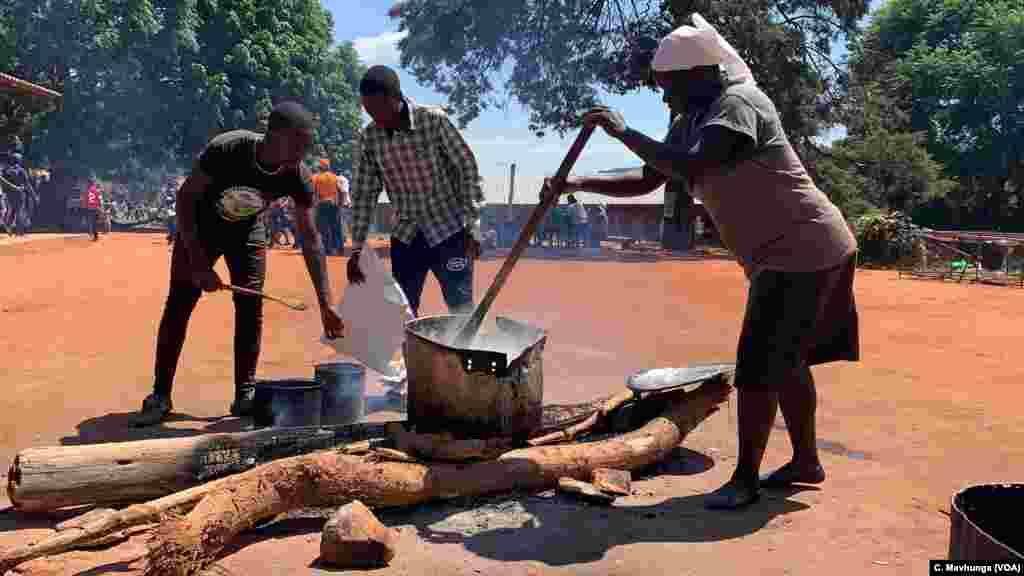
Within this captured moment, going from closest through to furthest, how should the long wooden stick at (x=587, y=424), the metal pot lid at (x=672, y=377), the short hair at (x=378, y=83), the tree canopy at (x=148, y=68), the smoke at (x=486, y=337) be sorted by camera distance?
1. the long wooden stick at (x=587, y=424)
2. the smoke at (x=486, y=337)
3. the metal pot lid at (x=672, y=377)
4. the short hair at (x=378, y=83)
5. the tree canopy at (x=148, y=68)

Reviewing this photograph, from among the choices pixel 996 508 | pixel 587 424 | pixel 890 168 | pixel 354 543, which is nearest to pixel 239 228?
pixel 587 424

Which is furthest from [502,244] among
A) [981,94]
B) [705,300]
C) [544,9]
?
[981,94]

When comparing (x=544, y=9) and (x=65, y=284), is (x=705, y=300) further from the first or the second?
(x=544, y=9)

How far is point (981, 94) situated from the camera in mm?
32250

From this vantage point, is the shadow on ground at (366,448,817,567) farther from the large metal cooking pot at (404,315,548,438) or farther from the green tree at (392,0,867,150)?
the green tree at (392,0,867,150)

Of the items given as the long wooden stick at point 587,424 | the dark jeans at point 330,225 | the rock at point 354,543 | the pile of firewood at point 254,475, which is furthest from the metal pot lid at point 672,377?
the dark jeans at point 330,225

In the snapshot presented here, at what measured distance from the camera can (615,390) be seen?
5340 mm

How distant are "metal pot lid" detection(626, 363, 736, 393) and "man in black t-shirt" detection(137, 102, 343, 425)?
5.23ft

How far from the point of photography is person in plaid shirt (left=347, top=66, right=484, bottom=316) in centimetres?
466

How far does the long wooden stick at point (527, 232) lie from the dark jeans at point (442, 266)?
856mm

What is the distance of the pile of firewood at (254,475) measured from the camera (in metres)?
2.62

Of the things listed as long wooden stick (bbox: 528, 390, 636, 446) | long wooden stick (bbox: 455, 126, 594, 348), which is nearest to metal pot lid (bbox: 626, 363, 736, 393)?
long wooden stick (bbox: 528, 390, 636, 446)

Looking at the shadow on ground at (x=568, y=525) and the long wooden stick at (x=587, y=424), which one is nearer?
the shadow on ground at (x=568, y=525)

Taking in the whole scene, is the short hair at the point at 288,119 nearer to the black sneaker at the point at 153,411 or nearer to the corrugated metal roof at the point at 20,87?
the black sneaker at the point at 153,411
